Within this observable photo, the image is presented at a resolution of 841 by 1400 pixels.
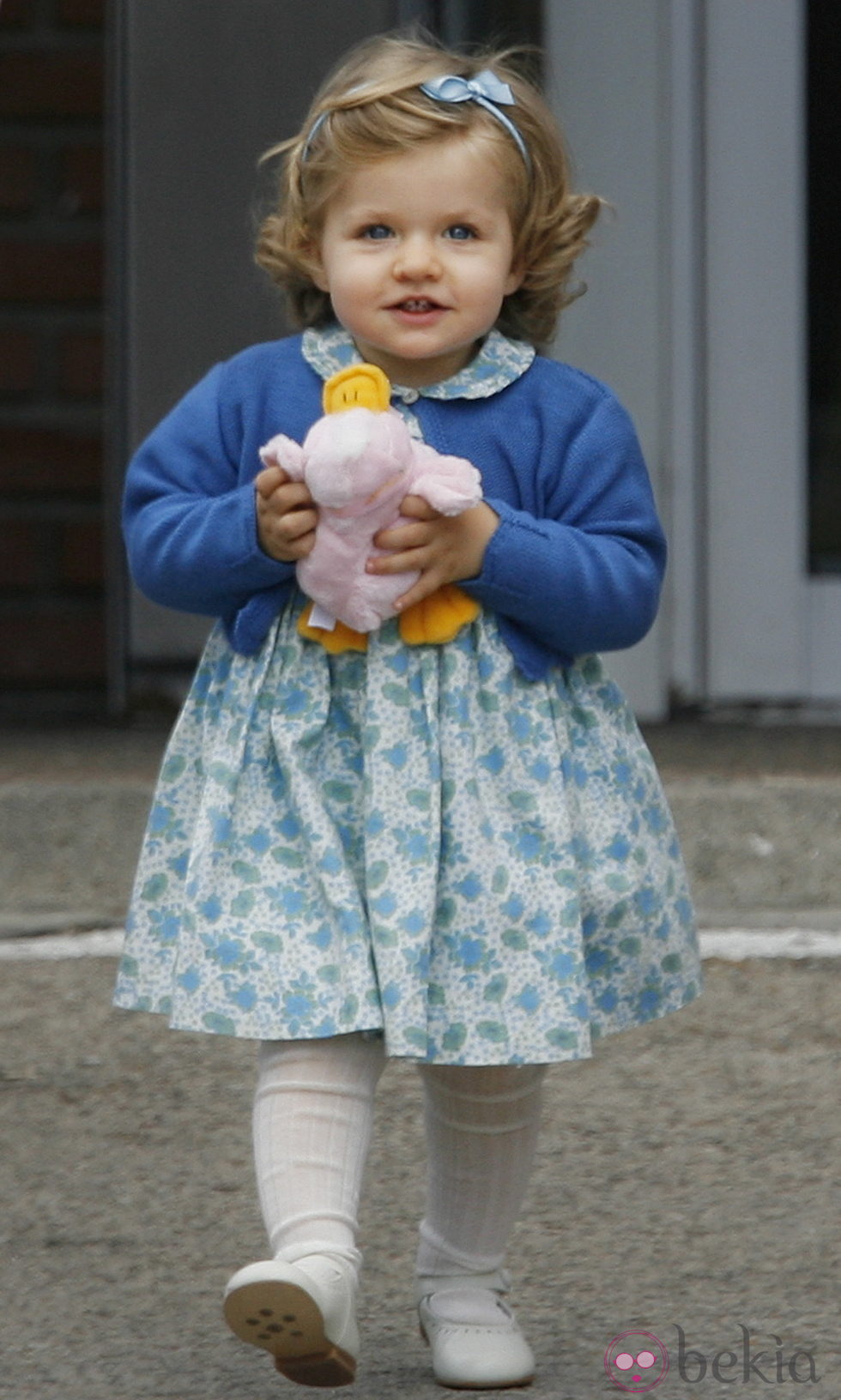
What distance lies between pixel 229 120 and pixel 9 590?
111 centimetres

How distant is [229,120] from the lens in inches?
197

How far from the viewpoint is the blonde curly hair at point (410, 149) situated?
7.61 ft

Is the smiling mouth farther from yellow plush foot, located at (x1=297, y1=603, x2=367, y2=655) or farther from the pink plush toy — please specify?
yellow plush foot, located at (x1=297, y1=603, x2=367, y2=655)

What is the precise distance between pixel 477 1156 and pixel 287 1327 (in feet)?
1.32

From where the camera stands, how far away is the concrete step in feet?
13.5

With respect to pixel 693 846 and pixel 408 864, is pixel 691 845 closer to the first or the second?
pixel 693 846

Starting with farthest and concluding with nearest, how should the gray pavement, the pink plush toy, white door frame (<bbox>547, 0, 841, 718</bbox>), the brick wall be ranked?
the brick wall < white door frame (<bbox>547, 0, 841, 718</bbox>) < the gray pavement < the pink plush toy

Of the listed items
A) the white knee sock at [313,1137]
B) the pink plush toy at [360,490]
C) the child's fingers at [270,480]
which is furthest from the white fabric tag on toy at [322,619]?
the white knee sock at [313,1137]

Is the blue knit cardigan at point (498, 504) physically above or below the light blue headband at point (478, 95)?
below

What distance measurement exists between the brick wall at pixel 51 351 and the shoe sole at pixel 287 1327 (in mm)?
3299

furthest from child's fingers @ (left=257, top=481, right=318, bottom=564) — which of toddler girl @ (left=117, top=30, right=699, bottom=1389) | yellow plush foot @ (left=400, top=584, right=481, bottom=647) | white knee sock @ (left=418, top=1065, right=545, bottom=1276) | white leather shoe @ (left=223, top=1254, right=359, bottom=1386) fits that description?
white leather shoe @ (left=223, top=1254, right=359, bottom=1386)

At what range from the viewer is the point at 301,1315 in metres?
2.05

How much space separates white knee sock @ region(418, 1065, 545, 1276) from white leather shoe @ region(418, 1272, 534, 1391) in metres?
0.02
